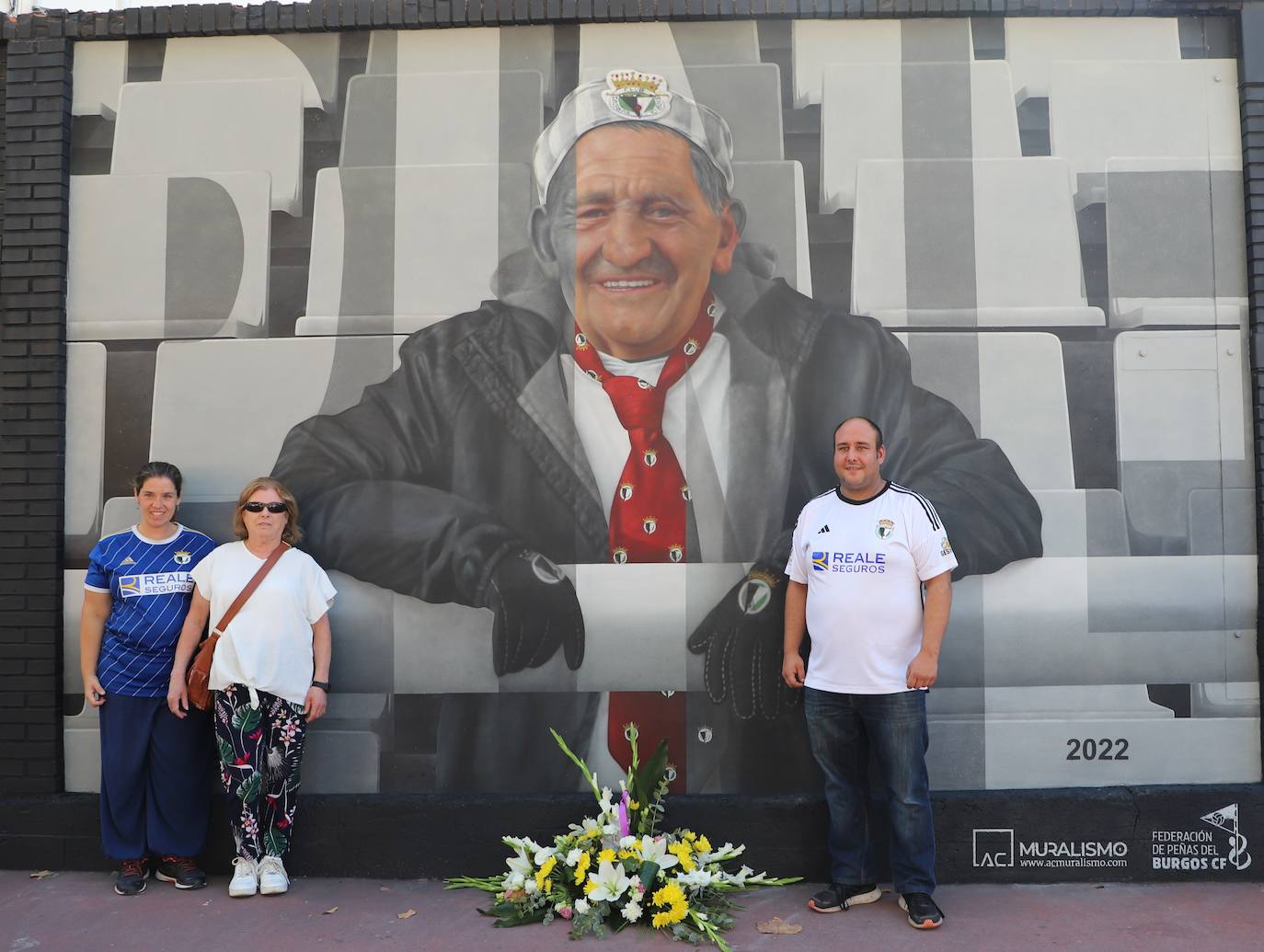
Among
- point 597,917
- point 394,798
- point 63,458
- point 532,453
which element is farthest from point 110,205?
point 597,917

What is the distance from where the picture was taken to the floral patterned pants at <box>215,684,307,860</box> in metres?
4.18

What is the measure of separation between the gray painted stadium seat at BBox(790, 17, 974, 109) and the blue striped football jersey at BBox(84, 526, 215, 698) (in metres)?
3.97

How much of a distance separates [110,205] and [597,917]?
422cm

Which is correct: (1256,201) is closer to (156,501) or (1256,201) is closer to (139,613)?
(156,501)

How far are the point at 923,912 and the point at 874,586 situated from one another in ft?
4.48

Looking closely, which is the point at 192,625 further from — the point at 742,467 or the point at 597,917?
the point at 742,467

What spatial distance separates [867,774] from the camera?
427 cm

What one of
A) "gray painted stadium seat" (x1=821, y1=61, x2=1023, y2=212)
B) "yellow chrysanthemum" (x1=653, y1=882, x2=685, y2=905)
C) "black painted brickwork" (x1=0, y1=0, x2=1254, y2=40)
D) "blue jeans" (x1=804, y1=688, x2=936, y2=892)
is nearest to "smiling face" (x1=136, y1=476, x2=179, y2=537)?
"black painted brickwork" (x1=0, y1=0, x2=1254, y2=40)

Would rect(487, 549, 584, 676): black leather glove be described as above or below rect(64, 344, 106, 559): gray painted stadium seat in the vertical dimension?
below

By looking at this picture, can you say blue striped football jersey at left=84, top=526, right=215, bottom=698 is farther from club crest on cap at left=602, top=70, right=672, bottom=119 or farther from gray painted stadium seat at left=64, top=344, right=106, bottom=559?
club crest on cap at left=602, top=70, right=672, bottom=119

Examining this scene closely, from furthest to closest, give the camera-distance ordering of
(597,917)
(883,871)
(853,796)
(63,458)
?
(63,458), (883,871), (853,796), (597,917)

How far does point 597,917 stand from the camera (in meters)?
3.84

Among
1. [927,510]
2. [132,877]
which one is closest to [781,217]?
[927,510]

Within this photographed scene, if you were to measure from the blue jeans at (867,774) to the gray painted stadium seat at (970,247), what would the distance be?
74.7 inches
